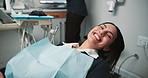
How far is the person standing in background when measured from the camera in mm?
2135

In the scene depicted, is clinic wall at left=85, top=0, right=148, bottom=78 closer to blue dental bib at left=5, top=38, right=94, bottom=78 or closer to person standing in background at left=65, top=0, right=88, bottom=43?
person standing in background at left=65, top=0, right=88, bottom=43

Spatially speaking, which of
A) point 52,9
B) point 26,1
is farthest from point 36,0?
point 52,9

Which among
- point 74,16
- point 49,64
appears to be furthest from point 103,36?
point 74,16

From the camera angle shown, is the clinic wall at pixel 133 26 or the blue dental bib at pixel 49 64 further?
the clinic wall at pixel 133 26

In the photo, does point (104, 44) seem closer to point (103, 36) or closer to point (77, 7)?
point (103, 36)

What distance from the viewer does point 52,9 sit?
2.26m

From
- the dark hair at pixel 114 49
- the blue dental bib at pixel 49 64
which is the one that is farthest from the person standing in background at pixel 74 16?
the blue dental bib at pixel 49 64

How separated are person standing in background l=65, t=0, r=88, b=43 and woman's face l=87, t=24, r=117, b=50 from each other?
3.81 ft

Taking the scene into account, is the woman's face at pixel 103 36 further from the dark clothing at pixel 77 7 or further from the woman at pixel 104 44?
the dark clothing at pixel 77 7

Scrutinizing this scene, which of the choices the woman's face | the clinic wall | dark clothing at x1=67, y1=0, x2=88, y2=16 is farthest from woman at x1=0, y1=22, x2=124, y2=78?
dark clothing at x1=67, y1=0, x2=88, y2=16

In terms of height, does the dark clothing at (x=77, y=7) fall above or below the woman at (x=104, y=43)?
above

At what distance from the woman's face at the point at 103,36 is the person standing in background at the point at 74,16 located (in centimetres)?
116

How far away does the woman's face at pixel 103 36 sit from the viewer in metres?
1.00

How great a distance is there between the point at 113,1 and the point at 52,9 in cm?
89
